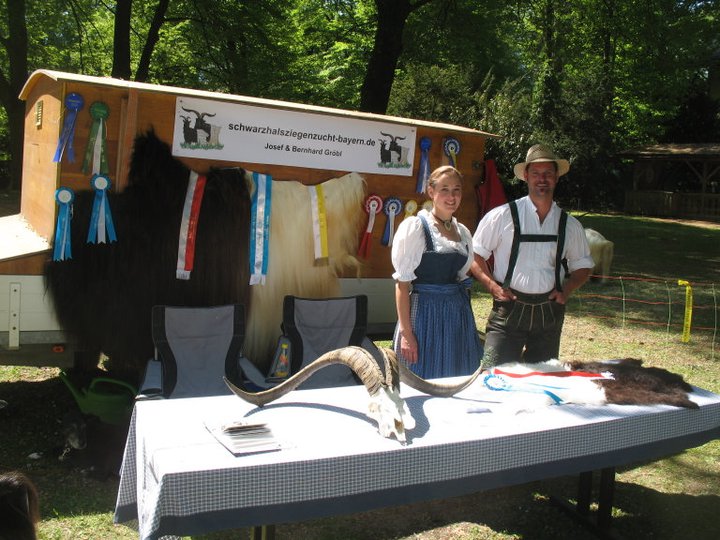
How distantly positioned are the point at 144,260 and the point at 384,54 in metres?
7.78

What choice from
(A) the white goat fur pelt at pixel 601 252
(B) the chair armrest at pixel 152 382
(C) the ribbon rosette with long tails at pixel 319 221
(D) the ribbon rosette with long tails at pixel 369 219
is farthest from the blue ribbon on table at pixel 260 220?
(A) the white goat fur pelt at pixel 601 252

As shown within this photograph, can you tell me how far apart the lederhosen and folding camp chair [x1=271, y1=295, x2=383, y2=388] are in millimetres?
1161

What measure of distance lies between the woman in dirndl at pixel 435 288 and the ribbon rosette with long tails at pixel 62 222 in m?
1.96

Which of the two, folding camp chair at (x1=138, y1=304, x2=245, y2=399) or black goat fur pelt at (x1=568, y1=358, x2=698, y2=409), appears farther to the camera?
folding camp chair at (x1=138, y1=304, x2=245, y2=399)

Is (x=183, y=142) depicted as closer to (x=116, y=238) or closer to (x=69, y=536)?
(x=116, y=238)

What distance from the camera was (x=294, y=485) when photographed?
2.19 m

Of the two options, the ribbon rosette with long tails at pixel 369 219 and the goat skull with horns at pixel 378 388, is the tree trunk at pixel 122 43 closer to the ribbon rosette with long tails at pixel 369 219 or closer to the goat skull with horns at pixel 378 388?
the ribbon rosette with long tails at pixel 369 219

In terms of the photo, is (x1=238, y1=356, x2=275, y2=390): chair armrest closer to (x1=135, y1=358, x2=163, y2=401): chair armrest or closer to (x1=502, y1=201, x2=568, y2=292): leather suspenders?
(x1=135, y1=358, x2=163, y2=401): chair armrest

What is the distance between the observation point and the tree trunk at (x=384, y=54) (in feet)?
36.4

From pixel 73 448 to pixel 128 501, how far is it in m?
1.64

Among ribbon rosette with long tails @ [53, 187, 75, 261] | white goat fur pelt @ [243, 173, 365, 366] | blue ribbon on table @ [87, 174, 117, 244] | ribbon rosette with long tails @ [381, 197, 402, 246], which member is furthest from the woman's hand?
ribbon rosette with long tails @ [53, 187, 75, 261]

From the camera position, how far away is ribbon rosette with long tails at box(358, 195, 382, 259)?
5.05 meters

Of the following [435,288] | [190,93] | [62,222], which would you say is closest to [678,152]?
[435,288]

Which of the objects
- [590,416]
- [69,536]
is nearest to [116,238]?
[69,536]
